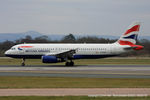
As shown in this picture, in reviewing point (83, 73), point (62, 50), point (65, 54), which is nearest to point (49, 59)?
point (65, 54)

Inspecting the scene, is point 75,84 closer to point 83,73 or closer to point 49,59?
point 83,73

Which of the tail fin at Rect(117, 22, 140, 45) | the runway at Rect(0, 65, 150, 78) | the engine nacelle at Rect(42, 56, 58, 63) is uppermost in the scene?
the tail fin at Rect(117, 22, 140, 45)

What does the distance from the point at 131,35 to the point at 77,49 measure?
27.3 feet

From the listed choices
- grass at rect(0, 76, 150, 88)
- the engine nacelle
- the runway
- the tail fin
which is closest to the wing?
the engine nacelle

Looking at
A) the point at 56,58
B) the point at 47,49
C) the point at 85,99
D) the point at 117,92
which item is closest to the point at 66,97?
the point at 85,99

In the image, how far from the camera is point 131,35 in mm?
39719

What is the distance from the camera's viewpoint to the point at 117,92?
1470 cm

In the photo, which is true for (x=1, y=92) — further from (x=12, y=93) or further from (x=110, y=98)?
(x=110, y=98)

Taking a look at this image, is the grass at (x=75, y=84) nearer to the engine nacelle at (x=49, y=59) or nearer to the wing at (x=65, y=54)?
the engine nacelle at (x=49, y=59)

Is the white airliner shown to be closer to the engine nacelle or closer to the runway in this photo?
the engine nacelle

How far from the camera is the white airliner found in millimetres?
37906

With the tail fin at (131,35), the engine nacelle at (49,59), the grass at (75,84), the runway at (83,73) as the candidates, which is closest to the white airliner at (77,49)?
the tail fin at (131,35)

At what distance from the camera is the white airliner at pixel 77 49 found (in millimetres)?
37906

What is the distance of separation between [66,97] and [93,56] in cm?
2591
